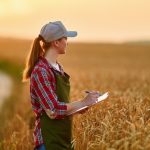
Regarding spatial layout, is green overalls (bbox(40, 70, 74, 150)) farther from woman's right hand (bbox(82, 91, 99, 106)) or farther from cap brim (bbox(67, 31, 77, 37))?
cap brim (bbox(67, 31, 77, 37))

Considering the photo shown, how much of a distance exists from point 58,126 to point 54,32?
846 mm

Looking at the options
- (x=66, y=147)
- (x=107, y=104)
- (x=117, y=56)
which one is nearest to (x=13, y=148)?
(x=107, y=104)

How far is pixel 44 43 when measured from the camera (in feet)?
23.4

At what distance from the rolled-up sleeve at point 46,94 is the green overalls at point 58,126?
0.10 metres

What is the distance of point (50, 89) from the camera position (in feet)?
22.7

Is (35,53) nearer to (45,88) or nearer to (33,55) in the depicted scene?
(33,55)

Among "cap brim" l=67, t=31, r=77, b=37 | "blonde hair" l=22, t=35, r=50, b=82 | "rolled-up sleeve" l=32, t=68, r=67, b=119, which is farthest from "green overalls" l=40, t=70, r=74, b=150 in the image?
"cap brim" l=67, t=31, r=77, b=37

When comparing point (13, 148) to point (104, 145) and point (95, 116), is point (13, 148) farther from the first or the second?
point (104, 145)

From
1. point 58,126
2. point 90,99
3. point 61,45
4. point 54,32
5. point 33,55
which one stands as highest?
point 54,32

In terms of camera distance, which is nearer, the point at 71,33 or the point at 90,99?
the point at 90,99

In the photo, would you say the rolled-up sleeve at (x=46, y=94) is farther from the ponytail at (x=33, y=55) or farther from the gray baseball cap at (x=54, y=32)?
the gray baseball cap at (x=54, y=32)

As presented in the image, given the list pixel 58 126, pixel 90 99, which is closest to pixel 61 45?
pixel 90 99

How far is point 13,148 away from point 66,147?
A: 2.71m

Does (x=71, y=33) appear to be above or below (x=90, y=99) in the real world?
above
